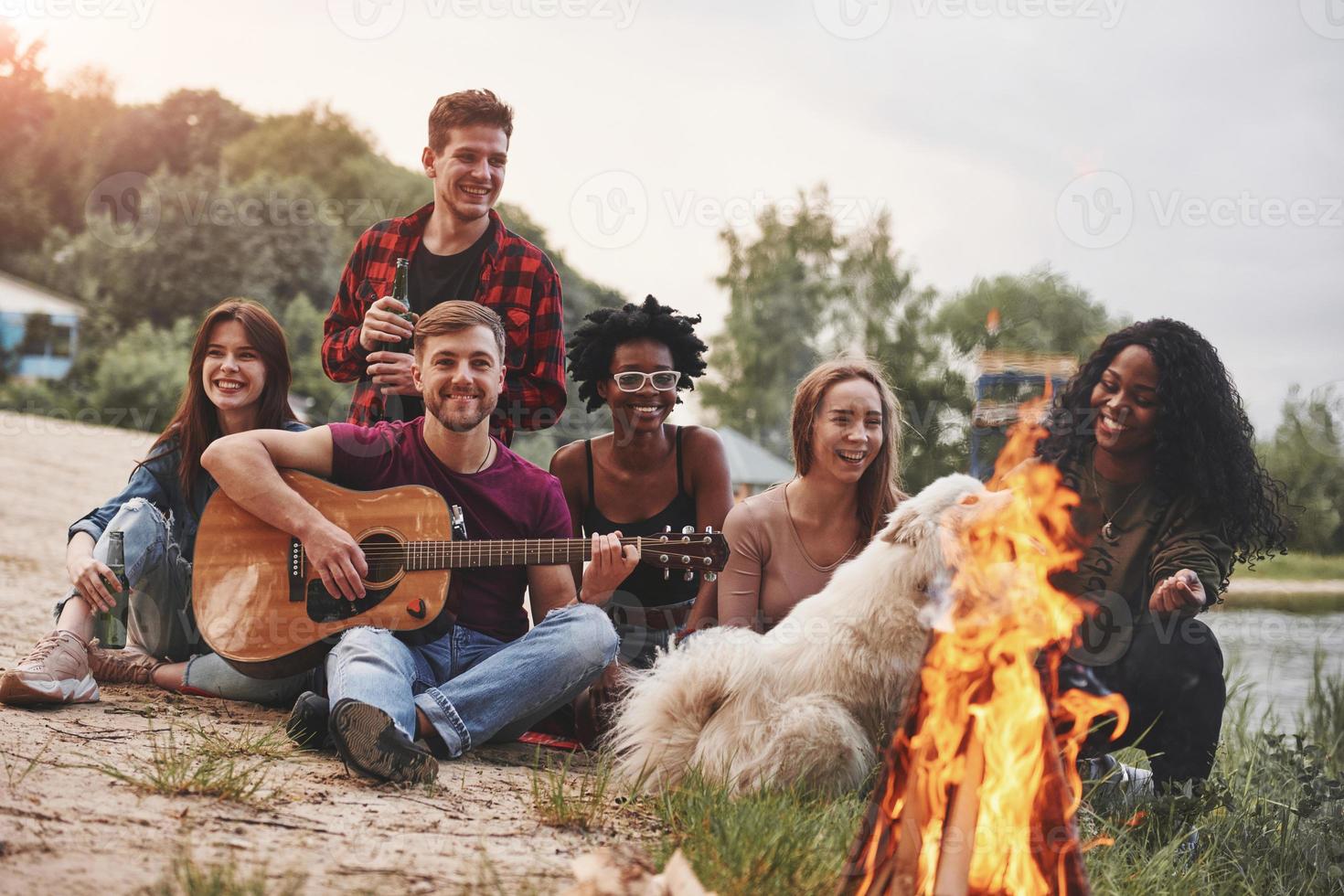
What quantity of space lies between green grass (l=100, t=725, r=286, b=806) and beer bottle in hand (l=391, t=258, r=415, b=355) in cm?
182

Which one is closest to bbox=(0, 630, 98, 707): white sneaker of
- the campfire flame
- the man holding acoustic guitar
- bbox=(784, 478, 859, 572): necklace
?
the man holding acoustic guitar

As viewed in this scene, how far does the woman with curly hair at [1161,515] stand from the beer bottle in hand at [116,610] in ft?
12.8

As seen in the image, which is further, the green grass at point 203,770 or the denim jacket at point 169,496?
the denim jacket at point 169,496

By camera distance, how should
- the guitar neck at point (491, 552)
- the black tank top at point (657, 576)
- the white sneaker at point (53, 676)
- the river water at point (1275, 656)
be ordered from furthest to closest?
the river water at point (1275, 656), the black tank top at point (657, 576), the guitar neck at point (491, 552), the white sneaker at point (53, 676)

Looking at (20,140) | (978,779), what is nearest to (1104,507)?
(978,779)

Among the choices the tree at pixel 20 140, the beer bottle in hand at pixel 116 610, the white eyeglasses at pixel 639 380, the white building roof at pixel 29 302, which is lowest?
the beer bottle in hand at pixel 116 610

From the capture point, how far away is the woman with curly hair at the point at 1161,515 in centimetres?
432

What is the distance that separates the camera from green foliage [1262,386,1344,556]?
16.4 metres

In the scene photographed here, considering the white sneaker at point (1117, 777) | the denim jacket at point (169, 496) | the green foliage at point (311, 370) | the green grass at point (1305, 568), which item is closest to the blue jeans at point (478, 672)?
the denim jacket at point (169, 496)

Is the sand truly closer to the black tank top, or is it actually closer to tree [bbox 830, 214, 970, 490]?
the black tank top

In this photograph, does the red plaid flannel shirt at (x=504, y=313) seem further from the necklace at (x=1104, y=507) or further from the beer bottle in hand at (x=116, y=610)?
the necklace at (x=1104, y=507)

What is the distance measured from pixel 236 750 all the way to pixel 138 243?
123 feet

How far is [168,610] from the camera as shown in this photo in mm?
4680

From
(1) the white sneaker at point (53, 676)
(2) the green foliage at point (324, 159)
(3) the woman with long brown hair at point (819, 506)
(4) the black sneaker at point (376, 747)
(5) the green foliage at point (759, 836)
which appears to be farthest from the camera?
(2) the green foliage at point (324, 159)
